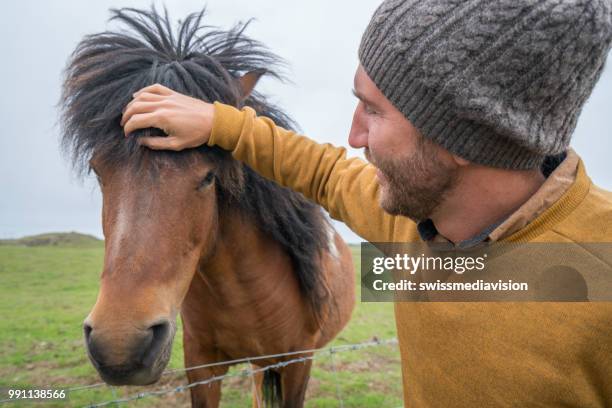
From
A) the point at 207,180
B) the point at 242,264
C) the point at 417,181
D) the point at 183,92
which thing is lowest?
the point at 242,264

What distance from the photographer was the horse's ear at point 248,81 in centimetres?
247

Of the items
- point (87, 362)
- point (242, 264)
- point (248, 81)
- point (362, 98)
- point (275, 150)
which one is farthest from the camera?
point (87, 362)

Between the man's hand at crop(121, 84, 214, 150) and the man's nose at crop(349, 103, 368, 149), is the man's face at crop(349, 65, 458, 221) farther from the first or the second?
the man's hand at crop(121, 84, 214, 150)

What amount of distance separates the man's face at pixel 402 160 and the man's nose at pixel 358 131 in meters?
0.03

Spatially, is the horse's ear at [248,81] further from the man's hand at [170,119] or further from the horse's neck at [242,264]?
the horse's neck at [242,264]

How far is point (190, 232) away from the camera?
6.37ft

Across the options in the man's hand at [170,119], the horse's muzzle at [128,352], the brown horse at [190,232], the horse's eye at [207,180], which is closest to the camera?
the horse's muzzle at [128,352]

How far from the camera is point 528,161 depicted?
134 centimetres

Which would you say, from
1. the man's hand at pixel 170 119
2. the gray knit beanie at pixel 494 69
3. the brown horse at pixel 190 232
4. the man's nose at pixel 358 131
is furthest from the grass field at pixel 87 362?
the gray knit beanie at pixel 494 69

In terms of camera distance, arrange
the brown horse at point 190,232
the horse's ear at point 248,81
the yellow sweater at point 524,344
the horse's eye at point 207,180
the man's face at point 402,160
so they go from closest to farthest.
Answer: the yellow sweater at point 524,344 → the man's face at point 402,160 → the brown horse at point 190,232 → the horse's eye at point 207,180 → the horse's ear at point 248,81

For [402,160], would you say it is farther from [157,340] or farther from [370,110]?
[157,340]

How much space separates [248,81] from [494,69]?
5.25 ft

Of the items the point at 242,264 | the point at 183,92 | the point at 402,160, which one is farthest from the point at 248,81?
the point at 402,160

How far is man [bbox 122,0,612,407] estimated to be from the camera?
1.16 meters
